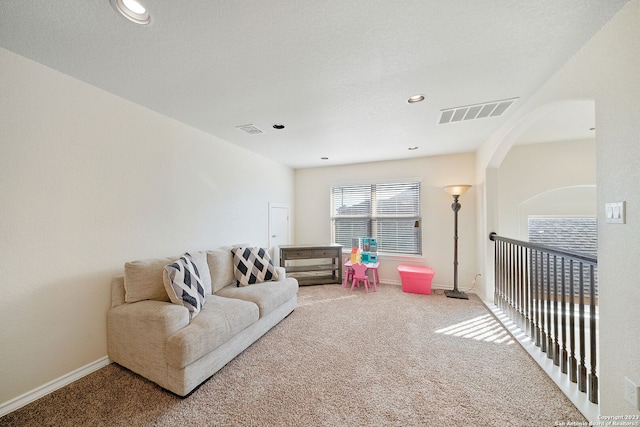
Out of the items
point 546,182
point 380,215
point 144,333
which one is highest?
point 546,182

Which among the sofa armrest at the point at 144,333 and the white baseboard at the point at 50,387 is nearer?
the white baseboard at the point at 50,387

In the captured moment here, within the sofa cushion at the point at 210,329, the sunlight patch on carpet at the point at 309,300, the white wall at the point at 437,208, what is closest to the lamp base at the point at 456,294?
the white wall at the point at 437,208

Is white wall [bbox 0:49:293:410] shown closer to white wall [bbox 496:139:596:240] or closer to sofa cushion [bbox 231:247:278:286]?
sofa cushion [bbox 231:247:278:286]

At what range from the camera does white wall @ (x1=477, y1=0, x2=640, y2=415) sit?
117 centimetres

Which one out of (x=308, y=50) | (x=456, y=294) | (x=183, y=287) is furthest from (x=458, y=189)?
(x=183, y=287)

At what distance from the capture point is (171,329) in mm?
1687

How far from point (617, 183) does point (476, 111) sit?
1504mm

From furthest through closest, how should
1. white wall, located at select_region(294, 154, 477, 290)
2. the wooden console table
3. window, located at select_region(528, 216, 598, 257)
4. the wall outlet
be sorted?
the wooden console table → white wall, located at select_region(294, 154, 477, 290) → window, located at select_region(528, 216, 598, 257) → the wall outlet

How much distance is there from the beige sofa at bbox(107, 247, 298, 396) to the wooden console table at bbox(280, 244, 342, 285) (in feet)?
5.99

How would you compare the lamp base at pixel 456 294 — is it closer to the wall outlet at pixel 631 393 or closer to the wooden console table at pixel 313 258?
the wooden console table at pixel 313 258

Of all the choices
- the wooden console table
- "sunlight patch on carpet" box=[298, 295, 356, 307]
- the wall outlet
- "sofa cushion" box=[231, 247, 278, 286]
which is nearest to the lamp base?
"sunlight patch on carpet" box=[298, 295, 356, 307]

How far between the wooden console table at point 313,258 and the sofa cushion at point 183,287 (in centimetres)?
222

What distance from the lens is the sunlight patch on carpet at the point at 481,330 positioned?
2.40 m

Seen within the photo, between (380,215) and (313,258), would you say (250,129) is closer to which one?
(313,258)
